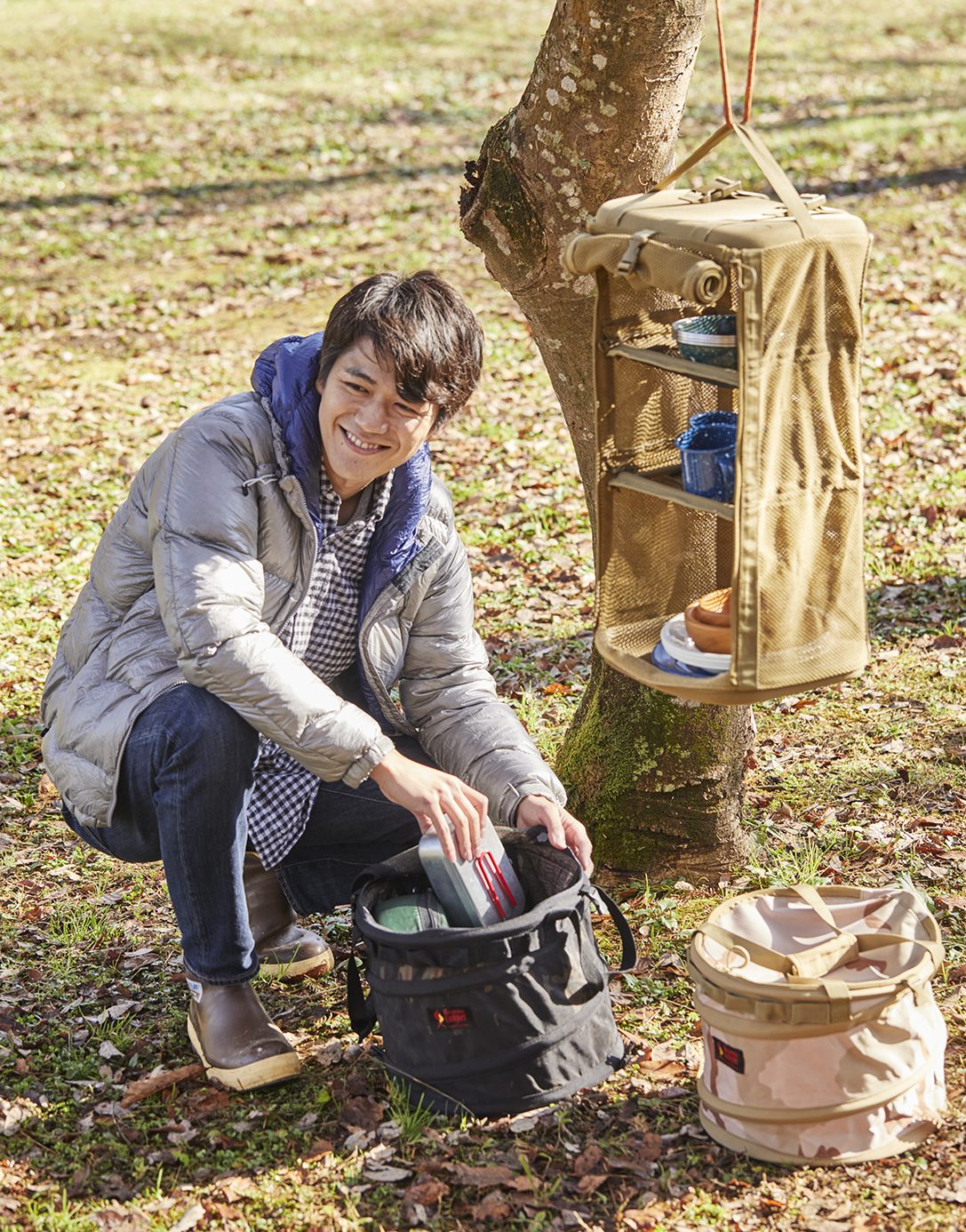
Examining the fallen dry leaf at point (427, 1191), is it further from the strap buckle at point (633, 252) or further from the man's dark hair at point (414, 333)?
the strap buckle at point (633, 252)

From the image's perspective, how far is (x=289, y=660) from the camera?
297cm

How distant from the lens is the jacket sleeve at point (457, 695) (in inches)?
130

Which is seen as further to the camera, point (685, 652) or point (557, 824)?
point (557, 824)

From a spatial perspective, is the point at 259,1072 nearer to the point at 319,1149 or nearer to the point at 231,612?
the point at 319,1149

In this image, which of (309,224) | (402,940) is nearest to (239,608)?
(402,940)

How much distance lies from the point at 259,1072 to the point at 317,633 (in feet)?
3.37

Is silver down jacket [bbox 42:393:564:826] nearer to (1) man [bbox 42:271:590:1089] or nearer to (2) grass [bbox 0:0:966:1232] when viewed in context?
(1) man [bbox 42:271:590:1089]

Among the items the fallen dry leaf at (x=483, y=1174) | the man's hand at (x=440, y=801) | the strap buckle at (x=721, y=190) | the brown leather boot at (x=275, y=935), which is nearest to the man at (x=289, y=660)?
the man's hand at (x=440, y=801)

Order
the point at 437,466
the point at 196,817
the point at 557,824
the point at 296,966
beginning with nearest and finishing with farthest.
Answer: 1. the point at 196,817
2. the point at 557,824
3. the point at 296,966
4. the point at 437,466

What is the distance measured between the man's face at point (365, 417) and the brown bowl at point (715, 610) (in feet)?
2.60

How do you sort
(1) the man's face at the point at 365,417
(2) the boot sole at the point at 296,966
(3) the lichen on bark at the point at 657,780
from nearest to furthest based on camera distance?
(1) the man's face at the point at 365,417 → (2) the boot sole at the point at 296,966 → (3) the lichen on bark at the point at 657,780

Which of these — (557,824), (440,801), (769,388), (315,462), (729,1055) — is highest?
(769,388)

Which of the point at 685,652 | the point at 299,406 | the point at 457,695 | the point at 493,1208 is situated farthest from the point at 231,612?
the point at 493,1208

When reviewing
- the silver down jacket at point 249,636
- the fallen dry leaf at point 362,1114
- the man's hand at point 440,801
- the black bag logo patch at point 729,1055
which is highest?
the silver down jacket at point 249,636
